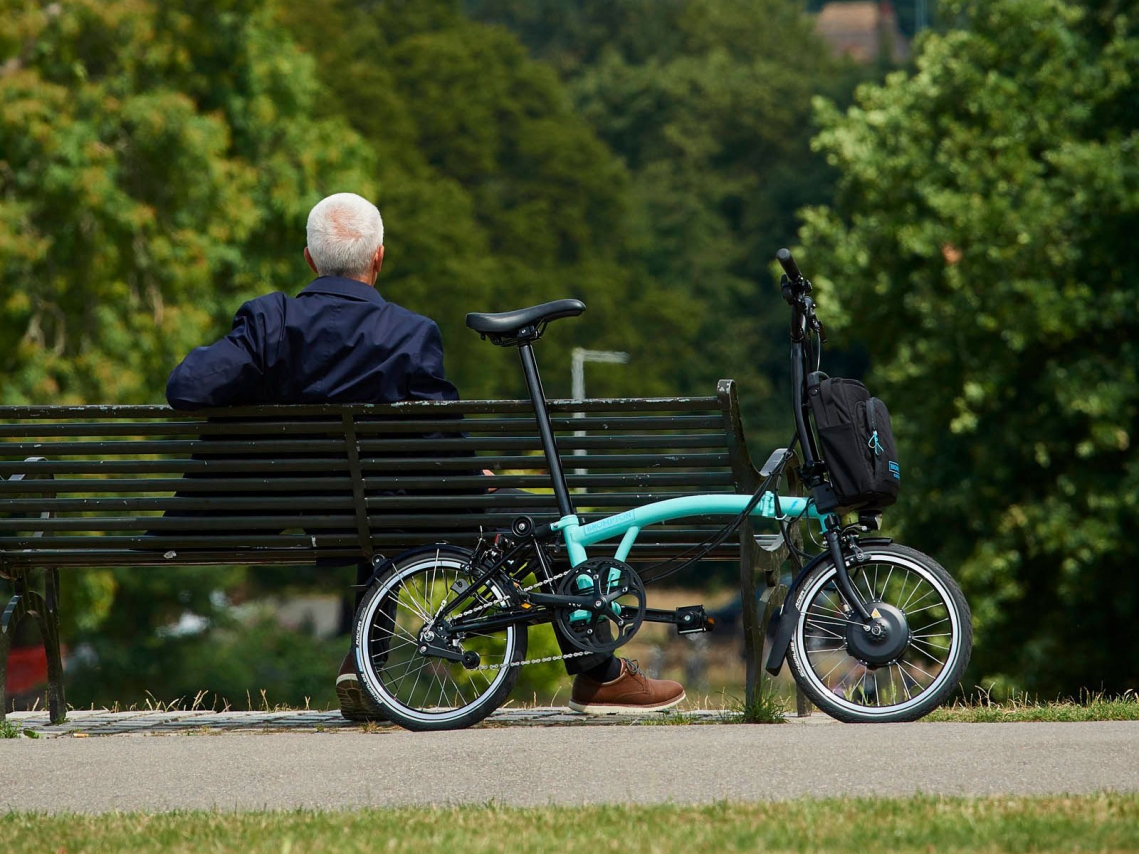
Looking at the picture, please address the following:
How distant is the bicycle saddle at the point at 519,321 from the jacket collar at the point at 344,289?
17.9 inches

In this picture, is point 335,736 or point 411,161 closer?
point 335,736

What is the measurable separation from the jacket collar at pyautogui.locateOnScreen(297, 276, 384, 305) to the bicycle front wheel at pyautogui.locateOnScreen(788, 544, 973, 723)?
1.76m

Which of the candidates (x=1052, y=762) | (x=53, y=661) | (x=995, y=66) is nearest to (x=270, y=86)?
(x=995, y=66)

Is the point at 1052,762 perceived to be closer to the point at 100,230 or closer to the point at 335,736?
the point at 335,736

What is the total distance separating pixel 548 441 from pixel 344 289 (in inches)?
37.6

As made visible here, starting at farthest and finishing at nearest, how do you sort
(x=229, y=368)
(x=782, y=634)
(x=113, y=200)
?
(x=113, y=200) < (x=229, y=368) < (x=782, y=634)

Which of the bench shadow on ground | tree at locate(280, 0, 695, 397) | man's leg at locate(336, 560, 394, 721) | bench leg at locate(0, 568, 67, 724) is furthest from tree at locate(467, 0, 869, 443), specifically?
man's leg at locate(336, 560, 394, 721)

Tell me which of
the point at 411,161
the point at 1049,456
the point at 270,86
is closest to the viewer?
the point at 1049,456

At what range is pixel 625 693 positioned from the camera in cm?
674

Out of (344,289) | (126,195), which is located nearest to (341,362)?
(344,289)

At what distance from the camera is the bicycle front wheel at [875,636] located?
5.96 meters

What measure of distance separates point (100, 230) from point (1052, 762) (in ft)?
59.2

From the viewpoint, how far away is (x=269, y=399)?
6.58 m

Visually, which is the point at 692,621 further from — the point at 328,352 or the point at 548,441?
the point at 328,352
